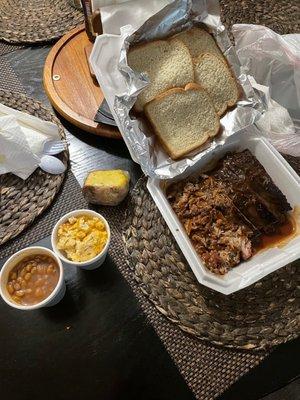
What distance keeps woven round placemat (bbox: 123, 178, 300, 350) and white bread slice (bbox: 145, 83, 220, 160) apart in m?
0.24

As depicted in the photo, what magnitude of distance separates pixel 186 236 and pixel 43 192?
420 millimetres

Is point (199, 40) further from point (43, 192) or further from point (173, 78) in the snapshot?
point (43, 192)

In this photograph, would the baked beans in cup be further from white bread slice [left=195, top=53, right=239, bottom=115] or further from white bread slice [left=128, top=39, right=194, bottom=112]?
white bread slice [left=195, top=53, right=239, bottom=115]

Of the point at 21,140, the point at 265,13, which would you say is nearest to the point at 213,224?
the point at 21,140

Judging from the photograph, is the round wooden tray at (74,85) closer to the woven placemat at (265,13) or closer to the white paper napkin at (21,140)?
the white paper napkin at (21,140)

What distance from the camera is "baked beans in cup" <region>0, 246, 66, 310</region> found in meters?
0.82

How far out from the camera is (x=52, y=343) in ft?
2.89

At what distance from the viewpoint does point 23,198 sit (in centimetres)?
105

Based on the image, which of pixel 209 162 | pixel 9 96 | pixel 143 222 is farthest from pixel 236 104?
pixel 9 96

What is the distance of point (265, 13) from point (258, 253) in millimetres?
963

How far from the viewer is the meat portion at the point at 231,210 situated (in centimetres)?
94

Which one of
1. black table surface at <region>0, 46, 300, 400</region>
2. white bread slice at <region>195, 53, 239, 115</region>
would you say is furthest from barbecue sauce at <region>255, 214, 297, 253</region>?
white bread slice at <region>195, 53, 239, 115</region>

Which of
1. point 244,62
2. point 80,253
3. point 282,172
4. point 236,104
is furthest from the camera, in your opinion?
point 244,62

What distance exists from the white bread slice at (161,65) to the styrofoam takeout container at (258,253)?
224 millimetres
